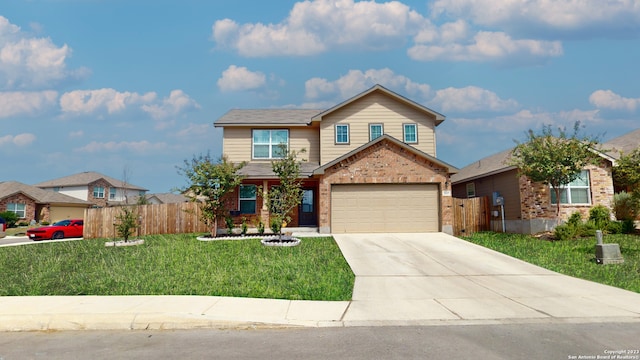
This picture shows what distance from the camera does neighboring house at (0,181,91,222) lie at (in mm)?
38500

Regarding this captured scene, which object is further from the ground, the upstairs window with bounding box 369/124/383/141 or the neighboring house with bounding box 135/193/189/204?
the upstairs window with bounding box 369/124/383/141

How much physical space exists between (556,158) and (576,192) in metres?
3.51

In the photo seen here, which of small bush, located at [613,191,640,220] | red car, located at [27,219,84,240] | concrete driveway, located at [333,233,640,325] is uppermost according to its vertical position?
small bush, located at [613,191,640,220]

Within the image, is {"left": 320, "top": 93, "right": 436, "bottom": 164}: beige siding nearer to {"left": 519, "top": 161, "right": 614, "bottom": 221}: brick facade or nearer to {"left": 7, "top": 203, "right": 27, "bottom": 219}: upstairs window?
{"left": 519, "top": 161, "right": 614, "bottom": 221}: brick facade

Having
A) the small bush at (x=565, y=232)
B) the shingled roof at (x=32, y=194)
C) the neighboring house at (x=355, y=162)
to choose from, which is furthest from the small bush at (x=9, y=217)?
the small bush at (x=565, y=232)

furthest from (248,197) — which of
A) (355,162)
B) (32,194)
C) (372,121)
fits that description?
(32,194)

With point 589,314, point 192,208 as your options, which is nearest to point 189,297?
point 589,314

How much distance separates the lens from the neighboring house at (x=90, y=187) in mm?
48875

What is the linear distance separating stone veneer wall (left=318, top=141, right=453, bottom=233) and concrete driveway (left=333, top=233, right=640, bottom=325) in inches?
172

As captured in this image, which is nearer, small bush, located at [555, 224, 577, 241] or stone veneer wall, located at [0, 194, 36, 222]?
small bush, located at [555, 224, 577, 241]

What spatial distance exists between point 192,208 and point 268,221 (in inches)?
185

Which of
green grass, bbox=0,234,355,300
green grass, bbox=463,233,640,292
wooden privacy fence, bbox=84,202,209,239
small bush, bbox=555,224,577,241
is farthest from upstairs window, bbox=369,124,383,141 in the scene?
wooden privacy fence, bbox=84,202,209,239

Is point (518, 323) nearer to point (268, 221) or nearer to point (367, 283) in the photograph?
point (367, 283)

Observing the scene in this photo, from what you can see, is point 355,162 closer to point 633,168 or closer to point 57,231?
point 633,168
